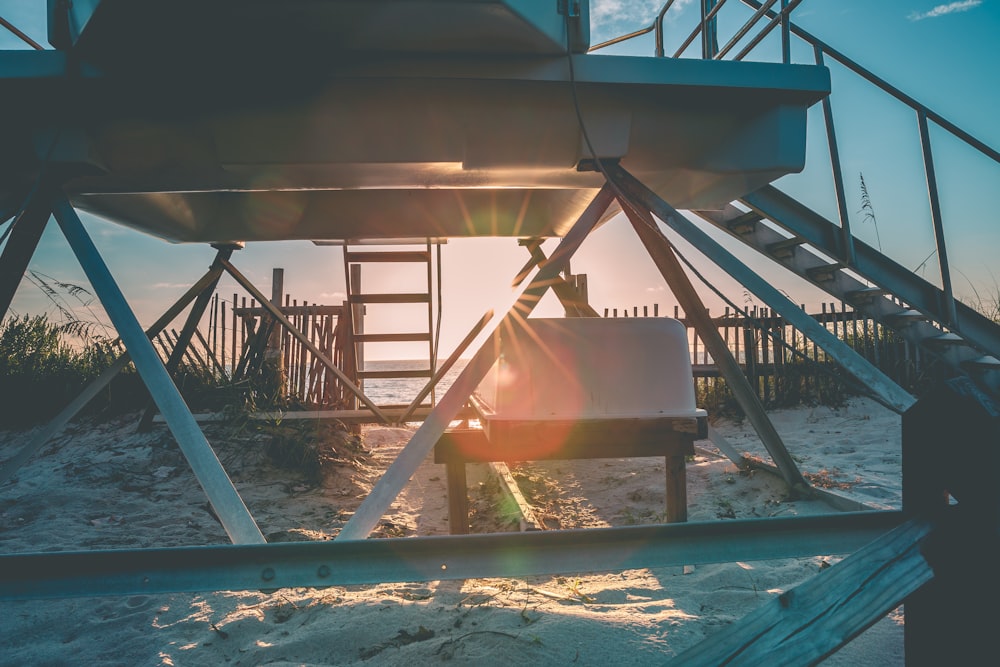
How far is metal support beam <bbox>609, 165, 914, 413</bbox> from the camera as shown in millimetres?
1987

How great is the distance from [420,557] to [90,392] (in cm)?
347

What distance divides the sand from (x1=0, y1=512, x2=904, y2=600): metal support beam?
2.13ft

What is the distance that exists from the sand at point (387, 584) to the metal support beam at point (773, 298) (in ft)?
2.74

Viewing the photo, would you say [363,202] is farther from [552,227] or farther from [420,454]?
[420,454]

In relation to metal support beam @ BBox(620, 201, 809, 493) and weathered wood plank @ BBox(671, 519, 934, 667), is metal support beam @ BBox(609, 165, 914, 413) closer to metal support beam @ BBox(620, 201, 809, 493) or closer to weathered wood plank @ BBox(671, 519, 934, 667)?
metal support beam @ BBox(620, 201, 809, 493)

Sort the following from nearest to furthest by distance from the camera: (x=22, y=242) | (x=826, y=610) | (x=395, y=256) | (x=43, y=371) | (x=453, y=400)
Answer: (x=826, y=610) → (x=453, y=400) → (x=22, y=242) → (x=395, y=256) → (x=43, y=371)

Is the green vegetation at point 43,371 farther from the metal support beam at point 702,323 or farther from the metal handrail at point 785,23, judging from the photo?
the metal handrail at point 785,23

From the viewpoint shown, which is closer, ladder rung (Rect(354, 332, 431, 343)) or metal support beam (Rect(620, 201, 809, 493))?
metal support beam (Rect(620, 201, 809, 493))

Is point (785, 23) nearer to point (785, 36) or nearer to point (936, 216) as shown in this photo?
point (785, 36)

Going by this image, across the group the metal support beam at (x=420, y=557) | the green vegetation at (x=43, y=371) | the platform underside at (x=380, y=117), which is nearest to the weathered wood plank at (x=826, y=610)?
the metal support beam at (x=420, y=557)

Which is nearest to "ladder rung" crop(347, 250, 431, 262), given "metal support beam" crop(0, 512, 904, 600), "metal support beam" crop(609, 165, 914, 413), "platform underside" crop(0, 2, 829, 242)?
"platform underside" crop(0, 2, 829, 242)

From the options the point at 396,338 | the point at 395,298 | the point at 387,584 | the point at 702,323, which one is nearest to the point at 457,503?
the point at 387,584

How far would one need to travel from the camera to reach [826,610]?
1269mm

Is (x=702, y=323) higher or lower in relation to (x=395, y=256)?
lower
